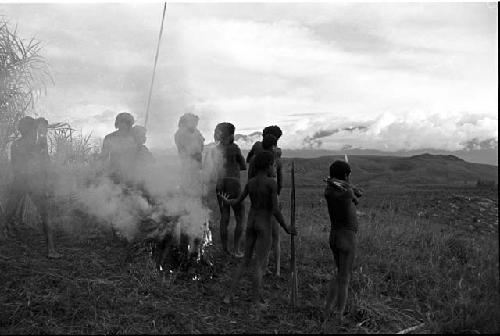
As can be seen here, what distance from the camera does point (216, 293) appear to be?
5.69 meters

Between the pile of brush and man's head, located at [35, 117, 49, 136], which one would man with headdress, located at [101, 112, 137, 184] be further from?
the pile of brush

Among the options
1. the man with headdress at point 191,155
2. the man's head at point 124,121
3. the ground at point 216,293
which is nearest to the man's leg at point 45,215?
the ground at point 216,293

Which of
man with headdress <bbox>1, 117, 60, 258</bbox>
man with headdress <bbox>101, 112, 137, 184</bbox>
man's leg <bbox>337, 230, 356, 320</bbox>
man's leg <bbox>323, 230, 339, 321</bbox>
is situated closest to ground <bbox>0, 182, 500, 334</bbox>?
man's leg <bbox>323, 230, 339, 321</bbox>

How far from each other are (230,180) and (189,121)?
3.89 feet

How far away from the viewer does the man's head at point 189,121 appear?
7141 millimetres

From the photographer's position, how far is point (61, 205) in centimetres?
964

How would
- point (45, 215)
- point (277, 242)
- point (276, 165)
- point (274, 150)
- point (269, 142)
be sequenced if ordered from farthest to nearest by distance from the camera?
point (45, 215) < point (277, 242) < point (276, 165) < point (274, 150) < point (269, 142)

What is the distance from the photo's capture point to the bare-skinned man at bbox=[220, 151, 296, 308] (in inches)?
207

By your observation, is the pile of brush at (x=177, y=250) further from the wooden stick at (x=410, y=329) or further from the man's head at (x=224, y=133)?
the wooden stick at (x=410, y=329)

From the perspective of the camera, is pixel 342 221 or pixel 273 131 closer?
pixel 342 221

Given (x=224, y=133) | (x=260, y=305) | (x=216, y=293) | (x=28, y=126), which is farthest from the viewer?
(x=224, y=133)

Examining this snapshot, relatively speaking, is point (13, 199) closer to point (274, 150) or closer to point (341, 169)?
point (274, 150)

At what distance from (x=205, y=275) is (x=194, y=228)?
25.9 inches

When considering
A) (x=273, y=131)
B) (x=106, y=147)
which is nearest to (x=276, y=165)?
(x=273, y=131)
